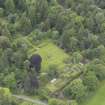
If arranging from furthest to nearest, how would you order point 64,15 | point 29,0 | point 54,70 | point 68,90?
point 29,0
point 64,15
point 54,70
point 68,90

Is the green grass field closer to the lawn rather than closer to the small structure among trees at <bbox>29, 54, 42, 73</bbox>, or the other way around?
the lawn

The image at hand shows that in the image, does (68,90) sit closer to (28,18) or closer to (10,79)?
(10,79)

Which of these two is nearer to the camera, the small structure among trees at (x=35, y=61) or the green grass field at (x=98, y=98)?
the green grass field at (x=98, y=98)

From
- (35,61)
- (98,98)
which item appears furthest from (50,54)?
(98,98)

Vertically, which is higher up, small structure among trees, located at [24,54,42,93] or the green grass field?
small structure among trees, located at [24,54,42,93]

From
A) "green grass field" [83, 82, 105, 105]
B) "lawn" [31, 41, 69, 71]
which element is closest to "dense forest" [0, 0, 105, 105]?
"lawn" [31, 41, 69, 71]

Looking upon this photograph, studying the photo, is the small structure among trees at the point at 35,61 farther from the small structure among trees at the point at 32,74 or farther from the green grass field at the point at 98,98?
the green grass field at the point at 98,98

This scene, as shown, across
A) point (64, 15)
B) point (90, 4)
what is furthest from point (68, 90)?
point (90, 4)

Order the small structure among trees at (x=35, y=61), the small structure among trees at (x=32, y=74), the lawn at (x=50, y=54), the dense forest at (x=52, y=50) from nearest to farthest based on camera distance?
the small structure among trees at (x=32, y=74) < the dense forest at (x=52, y=50) < the small structure among trees at (x=35, y=61) < the lawn at (x=50, y=54)

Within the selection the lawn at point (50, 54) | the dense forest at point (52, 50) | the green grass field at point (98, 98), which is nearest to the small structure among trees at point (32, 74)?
the dense forest at point (52, 50)
